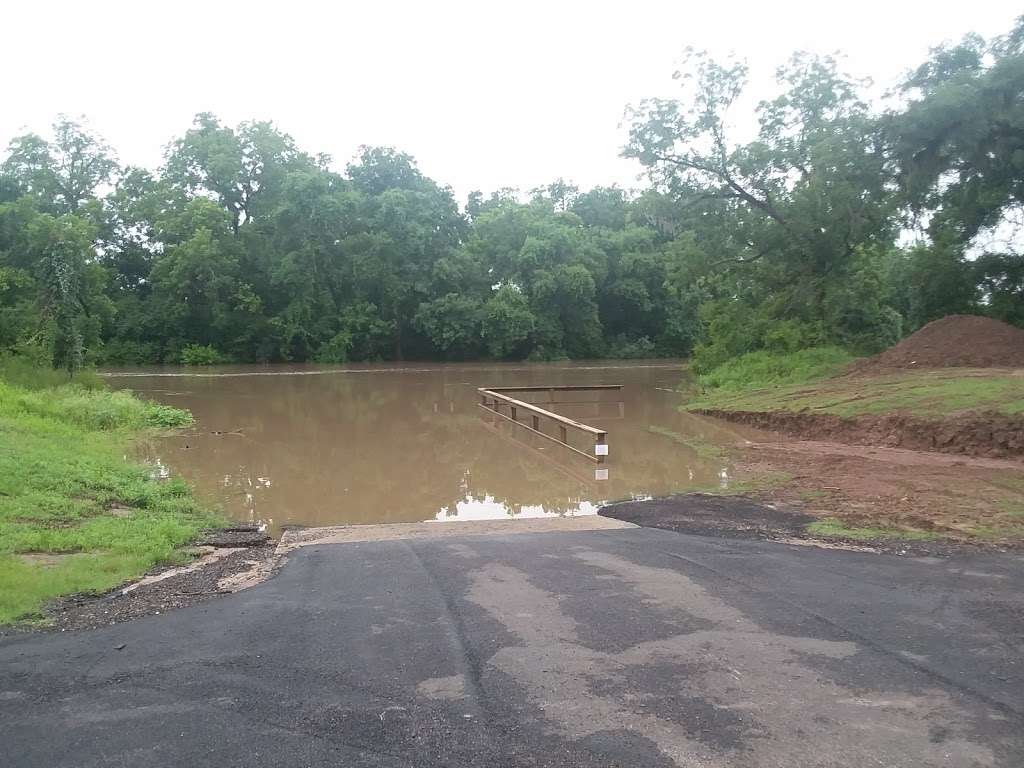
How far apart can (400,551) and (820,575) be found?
377 centimetres

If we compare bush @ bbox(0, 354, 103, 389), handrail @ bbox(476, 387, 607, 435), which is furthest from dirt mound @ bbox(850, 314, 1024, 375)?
bush @ bbox(0, 354, 103, 389)

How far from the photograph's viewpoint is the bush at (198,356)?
5091cm

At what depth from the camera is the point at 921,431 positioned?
14812mm

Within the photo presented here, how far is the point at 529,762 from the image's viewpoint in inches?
134

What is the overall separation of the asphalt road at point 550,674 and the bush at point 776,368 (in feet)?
60.8

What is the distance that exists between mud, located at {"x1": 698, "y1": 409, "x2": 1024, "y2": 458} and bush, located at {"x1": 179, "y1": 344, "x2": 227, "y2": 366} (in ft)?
135

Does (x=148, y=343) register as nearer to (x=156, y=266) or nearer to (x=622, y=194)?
(x=156, y=266)

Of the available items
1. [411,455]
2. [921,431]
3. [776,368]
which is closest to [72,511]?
[411,455]

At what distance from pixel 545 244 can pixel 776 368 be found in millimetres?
31306

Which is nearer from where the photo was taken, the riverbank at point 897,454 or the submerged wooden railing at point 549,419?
the riverbank at point 897,454

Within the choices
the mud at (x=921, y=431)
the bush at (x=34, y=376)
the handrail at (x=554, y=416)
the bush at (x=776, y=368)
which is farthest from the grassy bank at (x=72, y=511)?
the bush at (x=776, y=368)

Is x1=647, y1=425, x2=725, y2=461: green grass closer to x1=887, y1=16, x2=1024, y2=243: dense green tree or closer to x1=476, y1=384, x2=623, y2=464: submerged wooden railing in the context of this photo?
x1=476, y1=384, x2=623, y2=464: submerged wooden railing

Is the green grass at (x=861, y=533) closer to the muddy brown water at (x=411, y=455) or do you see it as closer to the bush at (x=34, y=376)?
the muddy brown water at (x=411, y=455)

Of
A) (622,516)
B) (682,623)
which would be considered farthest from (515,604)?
(622,516)
